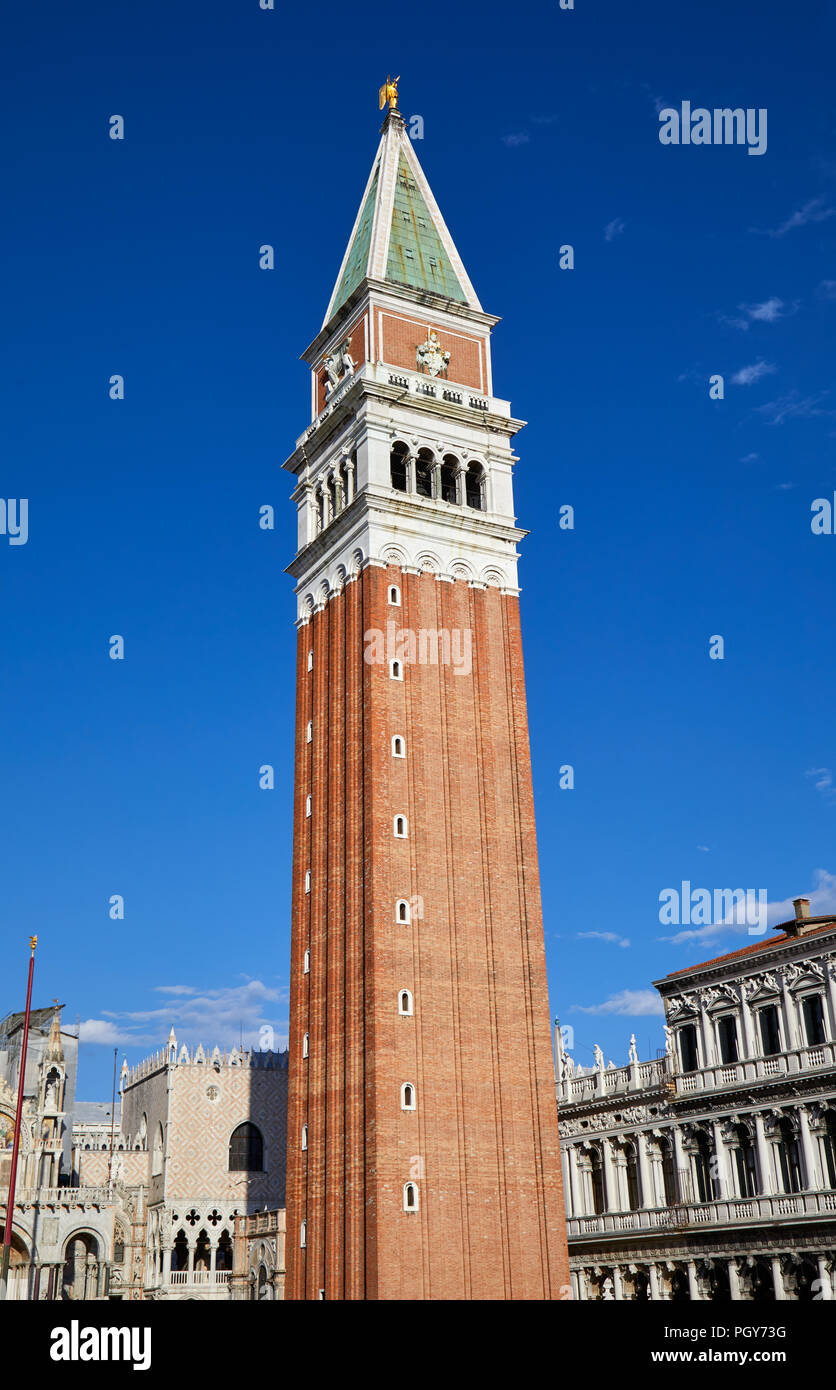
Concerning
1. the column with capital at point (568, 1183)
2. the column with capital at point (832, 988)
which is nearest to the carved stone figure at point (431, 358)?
the column with capital at point (832, 988)

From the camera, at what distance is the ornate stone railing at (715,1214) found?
150 feet

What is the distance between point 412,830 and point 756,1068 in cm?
1561

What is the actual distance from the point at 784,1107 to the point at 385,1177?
14.7m

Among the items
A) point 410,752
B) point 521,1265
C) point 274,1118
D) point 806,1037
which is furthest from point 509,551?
point 274,1118

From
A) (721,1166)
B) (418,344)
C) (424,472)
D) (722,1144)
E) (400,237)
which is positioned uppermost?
(400,237)

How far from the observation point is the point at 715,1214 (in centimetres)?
5028

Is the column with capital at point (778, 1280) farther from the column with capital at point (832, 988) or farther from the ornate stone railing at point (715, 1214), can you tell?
the column with capital at point (832, 988)

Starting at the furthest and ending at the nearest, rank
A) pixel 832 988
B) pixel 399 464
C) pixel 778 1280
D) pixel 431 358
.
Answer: pixel 431 358 < pixel 399 464 < pixel 832 988 < pixel 778 1280

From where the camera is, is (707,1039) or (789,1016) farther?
(707,1039)

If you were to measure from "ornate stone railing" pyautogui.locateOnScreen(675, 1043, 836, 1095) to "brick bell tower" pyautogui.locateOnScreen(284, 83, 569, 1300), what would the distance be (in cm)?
664

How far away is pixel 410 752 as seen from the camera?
5225 cm

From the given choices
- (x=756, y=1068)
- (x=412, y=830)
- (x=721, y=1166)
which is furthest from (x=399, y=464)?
(x=721, y=1166)

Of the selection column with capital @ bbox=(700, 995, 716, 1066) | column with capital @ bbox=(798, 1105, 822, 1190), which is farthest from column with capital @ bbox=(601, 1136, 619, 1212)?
column with capital @ bbox=(798, 1105, 822, 1190)

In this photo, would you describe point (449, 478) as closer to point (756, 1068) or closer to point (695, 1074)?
point (695, 1074)
